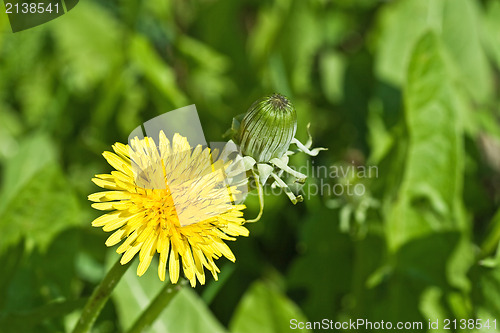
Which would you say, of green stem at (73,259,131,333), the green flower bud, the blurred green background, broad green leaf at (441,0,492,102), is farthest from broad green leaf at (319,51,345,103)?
green stem at (73,259,131,333)

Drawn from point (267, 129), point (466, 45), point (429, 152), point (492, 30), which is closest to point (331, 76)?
point (466, 45)

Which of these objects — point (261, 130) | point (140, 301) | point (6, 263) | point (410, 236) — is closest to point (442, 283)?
point (410, 236)

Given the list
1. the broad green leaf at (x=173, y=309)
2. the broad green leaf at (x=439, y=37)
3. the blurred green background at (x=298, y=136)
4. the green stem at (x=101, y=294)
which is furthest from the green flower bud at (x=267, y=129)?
the broad green leaf at (x=439, y=37)

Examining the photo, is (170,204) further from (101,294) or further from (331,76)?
(331,76)

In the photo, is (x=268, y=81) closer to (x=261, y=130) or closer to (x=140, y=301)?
(x=140, y=301)

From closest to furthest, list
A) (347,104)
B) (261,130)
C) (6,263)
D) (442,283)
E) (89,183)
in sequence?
(261,130) < (6,263) < (442,283) < (89,183) < (347,104)

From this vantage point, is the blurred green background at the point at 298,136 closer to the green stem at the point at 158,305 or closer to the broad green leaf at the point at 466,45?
the broad green leaf at the point at 466,45
